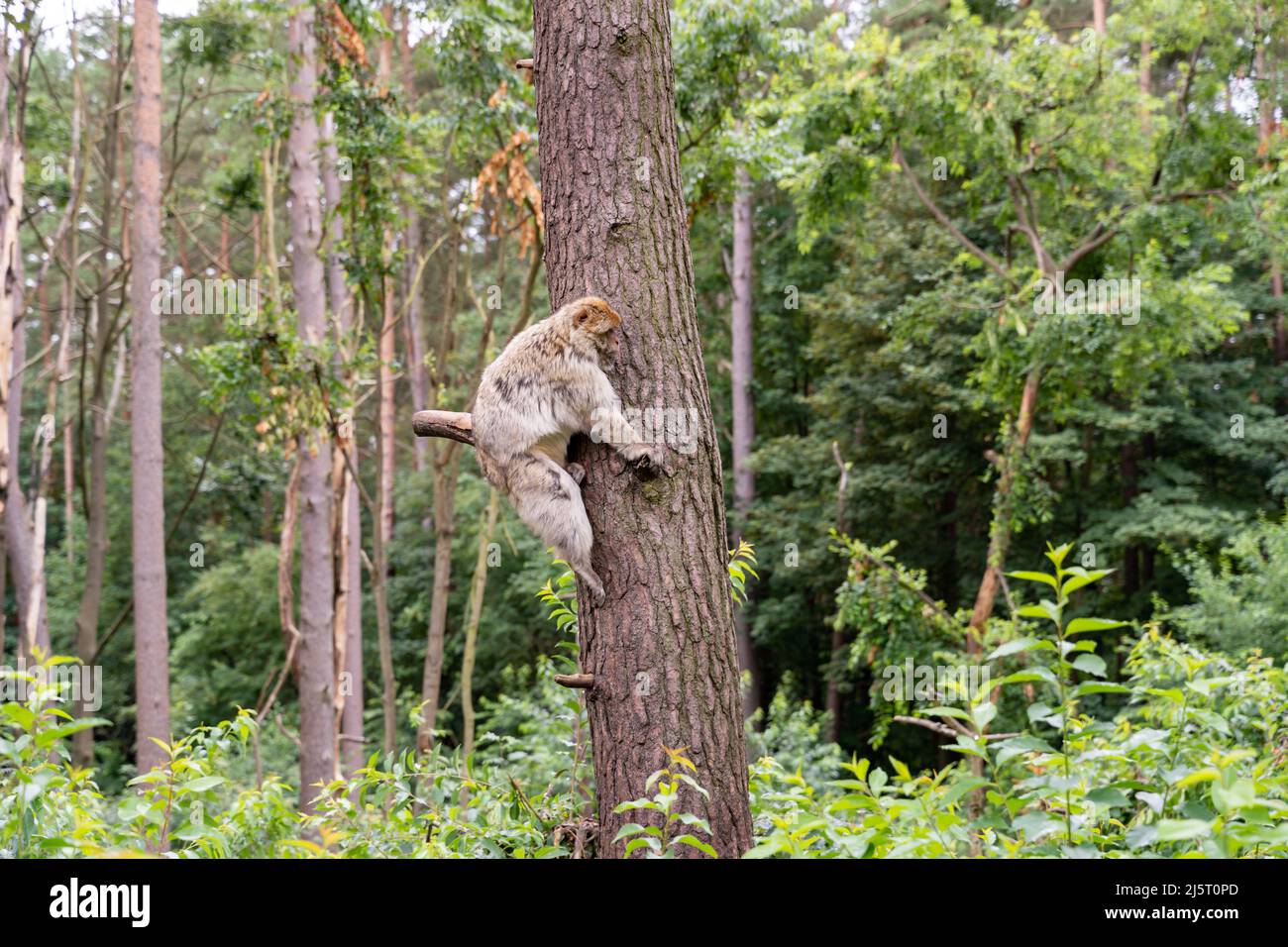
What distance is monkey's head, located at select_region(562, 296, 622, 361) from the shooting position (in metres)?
2.78

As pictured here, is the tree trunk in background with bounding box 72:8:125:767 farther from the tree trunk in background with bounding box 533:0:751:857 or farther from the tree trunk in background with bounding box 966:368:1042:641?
the tree trunk in background with bounding box 533:0:751:857

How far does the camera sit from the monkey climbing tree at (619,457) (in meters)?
2.61

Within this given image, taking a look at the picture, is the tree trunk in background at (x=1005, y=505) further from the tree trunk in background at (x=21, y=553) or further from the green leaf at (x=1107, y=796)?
the tree trunk in background at (x=21, y=553)

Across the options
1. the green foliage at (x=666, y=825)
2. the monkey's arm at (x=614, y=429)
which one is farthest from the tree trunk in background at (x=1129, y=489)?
the green foliage at (x=666, y=825)

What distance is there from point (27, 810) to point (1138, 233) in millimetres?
10892

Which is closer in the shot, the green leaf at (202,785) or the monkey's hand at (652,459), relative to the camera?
the green leaf at (202,785)

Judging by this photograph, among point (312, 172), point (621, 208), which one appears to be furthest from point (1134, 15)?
point (621, 208)

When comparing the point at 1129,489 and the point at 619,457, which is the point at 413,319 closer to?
the point at 1129,489

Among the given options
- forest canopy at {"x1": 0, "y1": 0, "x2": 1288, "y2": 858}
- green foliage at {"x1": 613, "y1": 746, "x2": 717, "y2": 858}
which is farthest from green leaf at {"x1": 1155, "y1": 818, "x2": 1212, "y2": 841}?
green foliage at {"x1": 613, "y1": 746, "x2": 717, "y2": 858}

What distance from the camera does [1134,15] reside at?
10273mm

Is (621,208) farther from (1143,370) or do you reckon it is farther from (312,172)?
(1143,370)

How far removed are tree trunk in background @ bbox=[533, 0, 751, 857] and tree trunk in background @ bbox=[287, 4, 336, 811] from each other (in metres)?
6.40

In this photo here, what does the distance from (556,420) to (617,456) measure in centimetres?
32

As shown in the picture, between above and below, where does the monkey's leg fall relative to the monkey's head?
below
